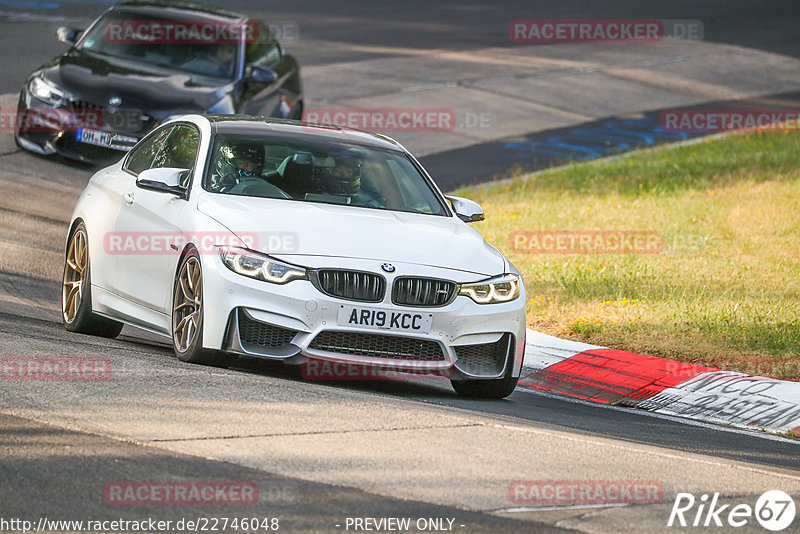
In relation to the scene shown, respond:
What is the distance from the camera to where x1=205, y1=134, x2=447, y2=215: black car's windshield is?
8.92 meters

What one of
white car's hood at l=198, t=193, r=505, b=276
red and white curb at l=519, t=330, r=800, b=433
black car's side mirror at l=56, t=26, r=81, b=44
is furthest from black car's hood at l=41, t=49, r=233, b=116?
white car's hood at l=198, t=193, r=505, b=276

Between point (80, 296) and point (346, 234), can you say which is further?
point (80, 296)

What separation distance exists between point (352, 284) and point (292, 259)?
37 centimetres

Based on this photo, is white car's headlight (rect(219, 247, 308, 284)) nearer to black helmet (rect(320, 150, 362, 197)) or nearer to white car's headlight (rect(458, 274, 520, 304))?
white car's headlight (rect(458, 274, 520, 304))

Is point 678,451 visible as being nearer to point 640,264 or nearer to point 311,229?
point 311,229

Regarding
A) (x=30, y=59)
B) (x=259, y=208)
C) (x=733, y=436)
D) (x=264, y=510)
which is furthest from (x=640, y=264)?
(x=30, y=59)

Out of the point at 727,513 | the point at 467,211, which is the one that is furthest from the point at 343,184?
the point at 727,513

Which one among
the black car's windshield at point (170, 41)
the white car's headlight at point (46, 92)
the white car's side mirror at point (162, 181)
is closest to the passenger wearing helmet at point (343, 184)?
the white car's side mirror at point (162, 181)

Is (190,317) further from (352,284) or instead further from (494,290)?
(494,290)

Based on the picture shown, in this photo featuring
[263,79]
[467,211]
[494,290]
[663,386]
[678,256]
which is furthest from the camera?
[263,79]

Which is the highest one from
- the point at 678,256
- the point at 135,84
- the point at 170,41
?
the point at 170,41

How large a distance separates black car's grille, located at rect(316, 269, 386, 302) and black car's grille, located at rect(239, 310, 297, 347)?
0.33 meters

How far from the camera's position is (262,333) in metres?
7.90

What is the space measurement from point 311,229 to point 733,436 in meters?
3.01
